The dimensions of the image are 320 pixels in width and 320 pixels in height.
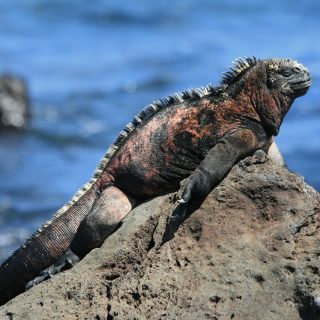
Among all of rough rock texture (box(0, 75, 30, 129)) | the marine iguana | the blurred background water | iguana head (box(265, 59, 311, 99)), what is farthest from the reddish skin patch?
rough rock texture (box(0, 75, 30, 129))

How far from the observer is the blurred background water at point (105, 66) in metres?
→ 16.0

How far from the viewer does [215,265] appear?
6.35 meters

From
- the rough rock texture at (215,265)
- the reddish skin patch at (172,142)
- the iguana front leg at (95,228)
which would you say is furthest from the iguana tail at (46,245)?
the rough rock texture at (215,265)

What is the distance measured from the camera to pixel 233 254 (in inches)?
251

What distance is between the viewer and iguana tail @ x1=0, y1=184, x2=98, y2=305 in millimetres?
7477

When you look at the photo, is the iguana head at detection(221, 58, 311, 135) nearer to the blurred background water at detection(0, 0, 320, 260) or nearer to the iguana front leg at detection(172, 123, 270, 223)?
the iguana front leg at detection(172, 123, 270, 223)

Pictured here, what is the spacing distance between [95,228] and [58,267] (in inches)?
14.1

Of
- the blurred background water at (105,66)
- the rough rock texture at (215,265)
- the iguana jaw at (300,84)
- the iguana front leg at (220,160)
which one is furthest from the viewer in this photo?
the blurred background water at (105,66)

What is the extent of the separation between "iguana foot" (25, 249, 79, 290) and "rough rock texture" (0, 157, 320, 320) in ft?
0.81

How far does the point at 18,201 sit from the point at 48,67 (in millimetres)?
10449

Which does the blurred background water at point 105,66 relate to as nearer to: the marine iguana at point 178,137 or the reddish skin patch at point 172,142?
the marine iguana at point 178,137

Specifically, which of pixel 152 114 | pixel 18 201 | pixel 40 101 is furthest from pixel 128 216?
pixel 40 101

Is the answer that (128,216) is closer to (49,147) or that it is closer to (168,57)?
(49,147)

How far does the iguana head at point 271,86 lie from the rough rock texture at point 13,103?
13056 millimetres
